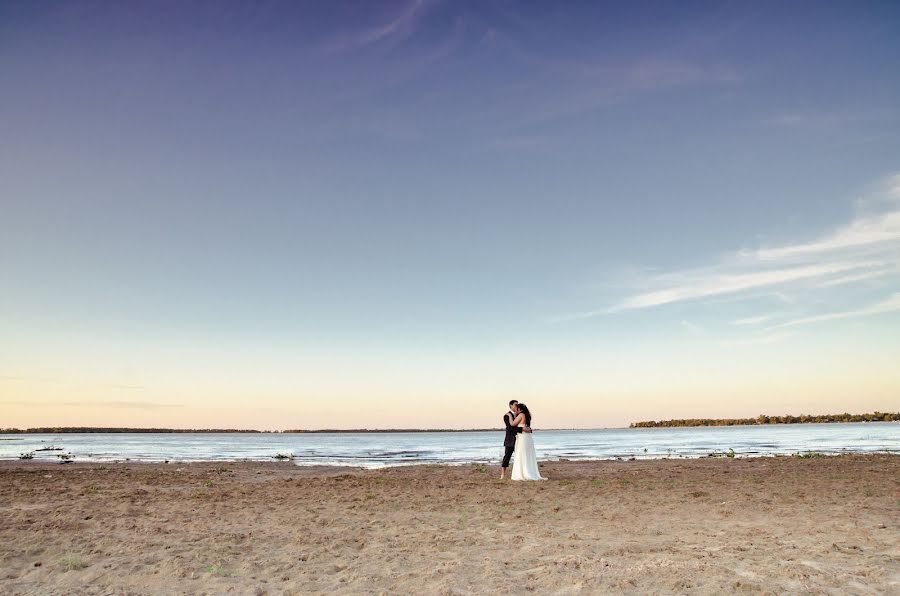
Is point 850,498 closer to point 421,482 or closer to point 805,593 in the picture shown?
point 805,593

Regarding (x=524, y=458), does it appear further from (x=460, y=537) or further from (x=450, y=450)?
(x=450, y=450)

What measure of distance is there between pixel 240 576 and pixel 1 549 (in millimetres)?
4495

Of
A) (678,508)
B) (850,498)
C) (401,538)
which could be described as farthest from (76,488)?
(850,498)

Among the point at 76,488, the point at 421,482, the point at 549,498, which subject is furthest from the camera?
the point at 421,482

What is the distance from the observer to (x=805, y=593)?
7.36 m

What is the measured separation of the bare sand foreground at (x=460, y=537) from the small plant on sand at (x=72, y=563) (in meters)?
0.04

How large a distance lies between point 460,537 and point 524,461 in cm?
1051

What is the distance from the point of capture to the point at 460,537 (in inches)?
437

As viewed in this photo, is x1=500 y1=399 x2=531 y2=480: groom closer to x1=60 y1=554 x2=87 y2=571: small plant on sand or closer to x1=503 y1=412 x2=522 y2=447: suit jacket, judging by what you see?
x1=503 y1=412 x2=522 y2=447: suit jacket

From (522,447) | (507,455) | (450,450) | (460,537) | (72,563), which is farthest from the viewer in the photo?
(450,450)

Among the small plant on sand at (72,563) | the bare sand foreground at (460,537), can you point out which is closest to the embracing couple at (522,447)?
the bare sand foreground at (460,537)

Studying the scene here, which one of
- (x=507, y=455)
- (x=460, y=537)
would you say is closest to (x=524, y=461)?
(x=507, y=455)

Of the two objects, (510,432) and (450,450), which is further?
(450,450)

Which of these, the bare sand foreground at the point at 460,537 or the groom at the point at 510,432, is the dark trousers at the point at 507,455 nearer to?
the groom at the point at 510,432
